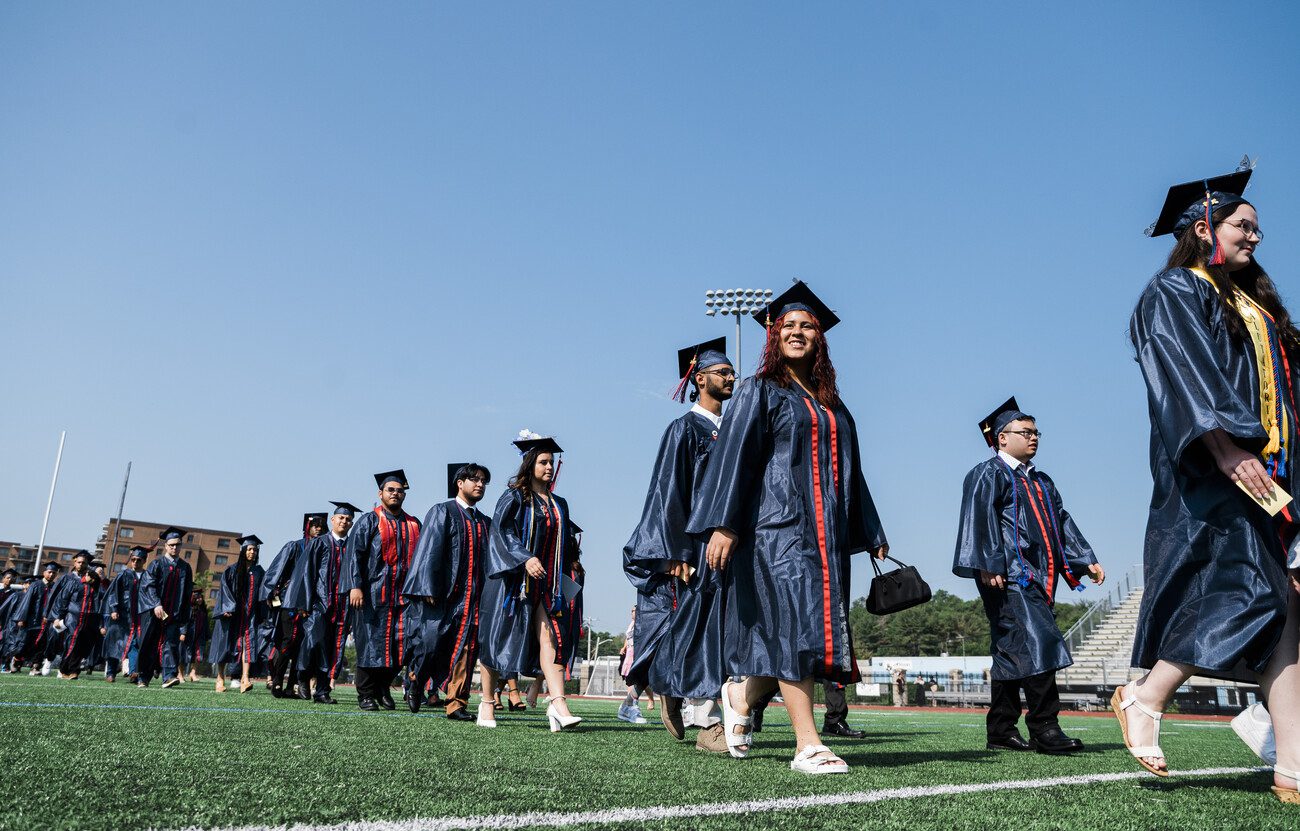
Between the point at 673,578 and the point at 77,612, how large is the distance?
15.8 meters

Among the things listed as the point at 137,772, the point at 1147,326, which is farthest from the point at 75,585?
the point at 1147,326

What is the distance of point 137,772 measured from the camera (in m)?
2.99

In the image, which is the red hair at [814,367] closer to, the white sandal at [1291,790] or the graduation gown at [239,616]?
the white sandal at [1291,790]

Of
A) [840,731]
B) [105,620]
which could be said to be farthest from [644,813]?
[105,620]

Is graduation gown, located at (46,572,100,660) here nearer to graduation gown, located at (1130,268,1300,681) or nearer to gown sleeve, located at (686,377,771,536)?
gown sleeve, located at (686,377,771,536)

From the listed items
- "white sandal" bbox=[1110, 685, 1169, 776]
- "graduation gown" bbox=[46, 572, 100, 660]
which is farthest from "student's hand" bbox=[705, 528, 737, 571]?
"graduation gown" bbox=[46, 572, 100, 660]

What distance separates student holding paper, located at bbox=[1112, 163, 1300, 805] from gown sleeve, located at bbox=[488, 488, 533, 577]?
4.35m

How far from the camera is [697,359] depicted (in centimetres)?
664

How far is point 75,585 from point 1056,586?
17.9 metres

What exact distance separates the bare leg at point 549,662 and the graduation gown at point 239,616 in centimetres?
711

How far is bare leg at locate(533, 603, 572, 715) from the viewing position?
21.0ft

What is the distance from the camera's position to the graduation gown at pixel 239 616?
42.6ft

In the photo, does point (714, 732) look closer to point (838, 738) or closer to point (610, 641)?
point (838, 738)

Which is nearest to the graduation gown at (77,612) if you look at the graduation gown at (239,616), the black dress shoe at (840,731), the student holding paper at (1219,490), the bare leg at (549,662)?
the graduation gown at (239,616)
